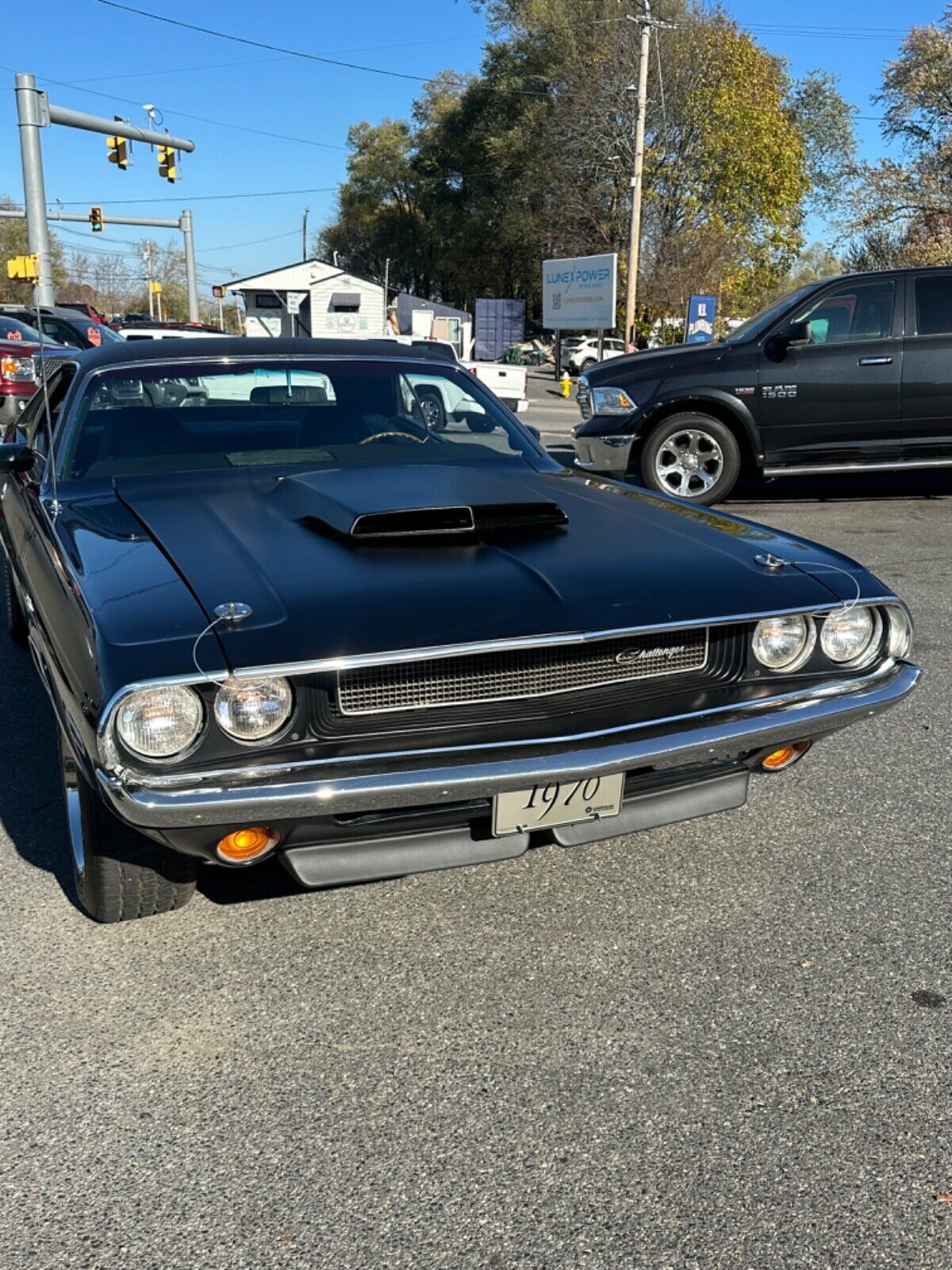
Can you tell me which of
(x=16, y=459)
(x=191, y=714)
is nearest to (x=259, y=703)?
(x=191, y=714)

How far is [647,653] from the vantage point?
8.94 feet

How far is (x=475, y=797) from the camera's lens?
8.20 feet

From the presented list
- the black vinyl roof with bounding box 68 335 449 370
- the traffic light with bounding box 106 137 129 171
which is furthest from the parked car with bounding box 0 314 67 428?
the traffic light with bounding box 106 137 129 171

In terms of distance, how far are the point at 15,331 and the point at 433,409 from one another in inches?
491

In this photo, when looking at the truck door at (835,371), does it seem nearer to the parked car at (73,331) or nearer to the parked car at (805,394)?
the parked car at (805,394)

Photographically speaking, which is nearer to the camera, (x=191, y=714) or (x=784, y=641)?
(x=191, y=714)

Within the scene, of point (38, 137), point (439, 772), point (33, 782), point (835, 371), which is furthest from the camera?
point (38, 137)

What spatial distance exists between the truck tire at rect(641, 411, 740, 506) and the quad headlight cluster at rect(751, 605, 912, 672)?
5.99 metres

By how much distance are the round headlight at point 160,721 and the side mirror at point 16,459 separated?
2068 mm

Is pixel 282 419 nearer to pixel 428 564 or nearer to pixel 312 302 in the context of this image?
pixel 428 564

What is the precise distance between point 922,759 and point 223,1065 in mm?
2756

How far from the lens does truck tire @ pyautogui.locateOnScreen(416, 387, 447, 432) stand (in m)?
4.22

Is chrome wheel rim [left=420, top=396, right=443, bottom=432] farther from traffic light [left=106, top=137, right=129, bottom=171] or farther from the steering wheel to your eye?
traffic light [left=106, top=137, right=129, bottom=171]

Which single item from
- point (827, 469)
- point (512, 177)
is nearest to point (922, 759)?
point (827, 469)
